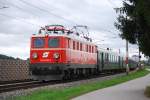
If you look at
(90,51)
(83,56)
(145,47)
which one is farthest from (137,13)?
(90,51)

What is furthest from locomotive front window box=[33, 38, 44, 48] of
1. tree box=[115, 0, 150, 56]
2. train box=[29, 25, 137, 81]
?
tree box=[115, 0, 150, 56]

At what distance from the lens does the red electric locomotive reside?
32.8 metres

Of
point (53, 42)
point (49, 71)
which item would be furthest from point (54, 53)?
point (49, 71)

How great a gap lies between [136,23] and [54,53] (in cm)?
1279

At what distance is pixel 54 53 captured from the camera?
3338cm

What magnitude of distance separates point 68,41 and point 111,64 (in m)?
23.0

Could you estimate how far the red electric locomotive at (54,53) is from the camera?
32.8 metres

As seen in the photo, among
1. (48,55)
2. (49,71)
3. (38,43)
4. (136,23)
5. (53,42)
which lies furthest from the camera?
(38,43)

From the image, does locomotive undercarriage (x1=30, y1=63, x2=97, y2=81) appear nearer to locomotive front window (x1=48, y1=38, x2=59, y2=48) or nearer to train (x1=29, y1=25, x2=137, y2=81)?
train (x1=29, y1=25, x2=137, y2=81)

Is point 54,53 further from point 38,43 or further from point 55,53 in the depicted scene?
point 38,43

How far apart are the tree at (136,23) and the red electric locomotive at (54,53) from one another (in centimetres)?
1083

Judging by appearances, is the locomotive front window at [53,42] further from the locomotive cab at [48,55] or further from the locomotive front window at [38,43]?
the locomotive front window at [38,43]

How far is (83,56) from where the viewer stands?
125 ft

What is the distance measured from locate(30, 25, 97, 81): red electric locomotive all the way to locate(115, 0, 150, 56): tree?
10831 mm
